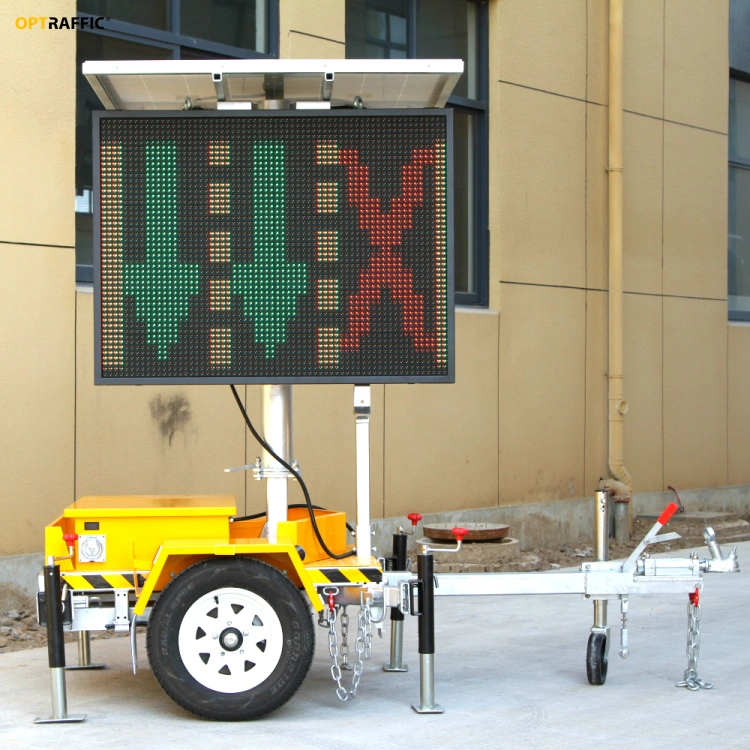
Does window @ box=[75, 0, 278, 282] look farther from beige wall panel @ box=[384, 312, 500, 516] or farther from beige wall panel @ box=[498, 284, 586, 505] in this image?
beige wall panel @ box=[498, 284, 586, 505]

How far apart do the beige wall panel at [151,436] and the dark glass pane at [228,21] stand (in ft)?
8.45

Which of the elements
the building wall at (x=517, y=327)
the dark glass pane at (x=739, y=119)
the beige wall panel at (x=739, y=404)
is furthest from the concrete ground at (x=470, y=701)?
the dark glass pane at (x=739, y=119)

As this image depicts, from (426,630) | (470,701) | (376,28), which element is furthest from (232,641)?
(376,28)

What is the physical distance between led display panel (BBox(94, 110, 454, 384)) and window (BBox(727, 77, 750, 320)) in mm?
10133

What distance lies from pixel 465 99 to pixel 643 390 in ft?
12.7

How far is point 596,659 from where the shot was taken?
658 cm

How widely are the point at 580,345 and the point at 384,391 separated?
110 inches

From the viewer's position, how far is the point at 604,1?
1296cm

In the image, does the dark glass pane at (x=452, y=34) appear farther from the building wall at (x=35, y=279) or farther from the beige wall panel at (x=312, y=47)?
the building wall at (x=35, y=279)

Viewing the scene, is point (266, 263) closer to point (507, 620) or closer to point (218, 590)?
point (218, 590)

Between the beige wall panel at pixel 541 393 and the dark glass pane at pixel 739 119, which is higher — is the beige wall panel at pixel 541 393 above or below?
below

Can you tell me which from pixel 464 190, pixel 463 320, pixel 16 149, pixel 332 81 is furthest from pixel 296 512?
pixel 464 190

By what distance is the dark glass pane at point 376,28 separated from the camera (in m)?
11.2

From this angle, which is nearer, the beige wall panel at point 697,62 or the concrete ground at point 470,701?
the concrete ground at point 470,701
